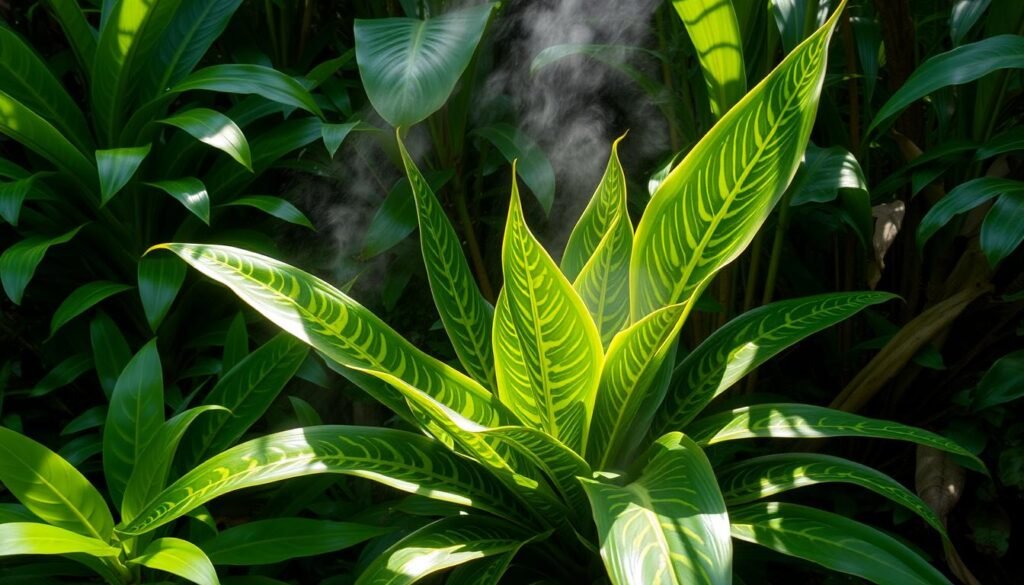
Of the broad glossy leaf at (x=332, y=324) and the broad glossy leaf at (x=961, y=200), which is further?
the broad glossy leaf at (x=961, y=200)

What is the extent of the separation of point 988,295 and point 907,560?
65 cm

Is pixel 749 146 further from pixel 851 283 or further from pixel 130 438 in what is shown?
pixel 130 438

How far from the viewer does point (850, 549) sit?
1147 mm

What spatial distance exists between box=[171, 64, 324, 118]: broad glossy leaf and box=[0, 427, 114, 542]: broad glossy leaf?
2.24 ft

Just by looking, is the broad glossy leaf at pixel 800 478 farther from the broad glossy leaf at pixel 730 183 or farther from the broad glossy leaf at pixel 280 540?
the broad glossy leaf at pixel 280 540

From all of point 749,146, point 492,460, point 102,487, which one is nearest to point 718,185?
point 749,146

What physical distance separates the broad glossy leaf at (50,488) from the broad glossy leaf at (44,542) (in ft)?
0.24

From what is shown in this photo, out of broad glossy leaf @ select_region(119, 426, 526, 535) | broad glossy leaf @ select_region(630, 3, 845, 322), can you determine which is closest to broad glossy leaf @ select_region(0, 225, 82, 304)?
broad glossy leaf @ select_region(119, 426, 526, 535)

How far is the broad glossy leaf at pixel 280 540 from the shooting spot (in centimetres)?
133

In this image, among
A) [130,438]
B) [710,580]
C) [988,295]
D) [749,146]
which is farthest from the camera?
[988,295]

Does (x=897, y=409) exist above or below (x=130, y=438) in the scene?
below

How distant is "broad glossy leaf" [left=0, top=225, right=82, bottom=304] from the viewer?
1536mm

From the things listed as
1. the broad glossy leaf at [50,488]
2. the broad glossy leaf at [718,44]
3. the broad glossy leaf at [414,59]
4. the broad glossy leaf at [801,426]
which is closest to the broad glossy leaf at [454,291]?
the broad glossy leaf at [414,59]

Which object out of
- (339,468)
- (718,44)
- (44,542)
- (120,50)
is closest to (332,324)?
(339,468)
